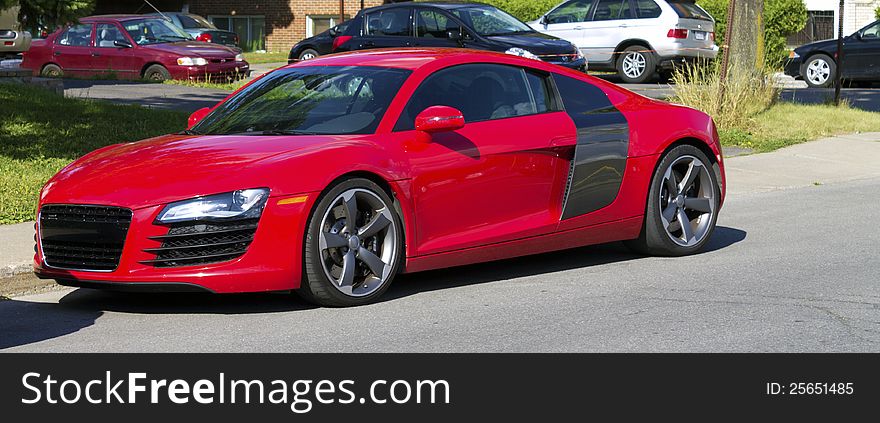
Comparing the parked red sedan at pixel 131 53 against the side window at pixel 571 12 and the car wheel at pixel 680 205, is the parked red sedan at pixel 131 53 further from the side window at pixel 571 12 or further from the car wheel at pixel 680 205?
the car wheel at pixel 680 205

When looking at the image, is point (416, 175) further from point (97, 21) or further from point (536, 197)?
point (97, 21)

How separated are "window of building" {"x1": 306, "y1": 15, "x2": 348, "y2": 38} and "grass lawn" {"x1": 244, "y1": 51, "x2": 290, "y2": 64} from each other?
4.16 feet

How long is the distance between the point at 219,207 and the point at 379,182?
966 millimetres

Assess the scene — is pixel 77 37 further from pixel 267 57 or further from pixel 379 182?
pixel 379 182

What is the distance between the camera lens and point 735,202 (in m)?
12.4

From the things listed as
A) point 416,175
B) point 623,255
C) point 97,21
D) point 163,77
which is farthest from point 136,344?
point 97,21

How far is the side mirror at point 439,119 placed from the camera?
24.9ft

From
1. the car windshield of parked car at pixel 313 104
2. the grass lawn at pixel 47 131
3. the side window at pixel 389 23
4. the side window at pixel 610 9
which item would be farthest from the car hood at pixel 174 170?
the side window at pixel 610 9

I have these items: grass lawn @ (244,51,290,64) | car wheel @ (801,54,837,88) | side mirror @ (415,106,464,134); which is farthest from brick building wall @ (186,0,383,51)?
side mirror @ (415,106,464,134)

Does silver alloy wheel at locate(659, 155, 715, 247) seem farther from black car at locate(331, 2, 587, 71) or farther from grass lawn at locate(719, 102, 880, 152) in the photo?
black car at locate(331, 2, 587, 71)

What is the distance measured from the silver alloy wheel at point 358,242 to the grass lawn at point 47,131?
12.4ft

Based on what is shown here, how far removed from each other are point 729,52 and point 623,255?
30.8 ft

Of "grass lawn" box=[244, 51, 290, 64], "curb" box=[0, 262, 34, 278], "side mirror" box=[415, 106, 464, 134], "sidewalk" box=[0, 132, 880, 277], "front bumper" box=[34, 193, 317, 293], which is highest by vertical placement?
"side mirror" box=[415, 106, 464, 134]

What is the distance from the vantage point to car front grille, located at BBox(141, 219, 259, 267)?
6.93 metres
